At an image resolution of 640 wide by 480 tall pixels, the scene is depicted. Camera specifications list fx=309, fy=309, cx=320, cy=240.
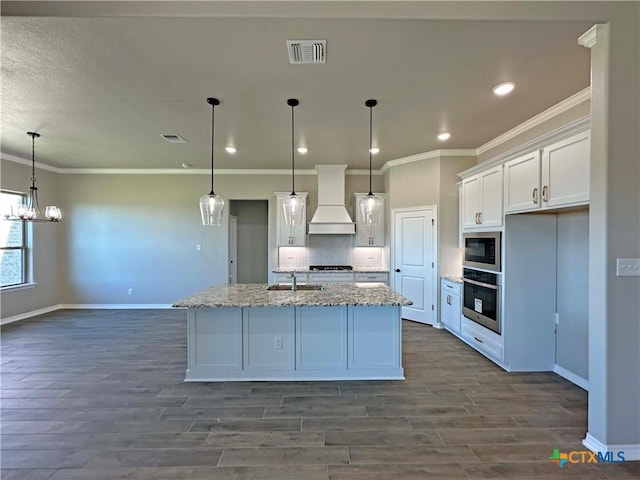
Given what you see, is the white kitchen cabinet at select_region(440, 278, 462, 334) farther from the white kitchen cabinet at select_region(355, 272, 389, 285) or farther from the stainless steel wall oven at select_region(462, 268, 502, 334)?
the white kitchen cabinet at select_region(355, 272, 389, 285)

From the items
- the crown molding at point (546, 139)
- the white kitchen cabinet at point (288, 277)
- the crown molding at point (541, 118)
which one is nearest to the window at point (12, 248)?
the white kitchen cabinet at point (288, 277)

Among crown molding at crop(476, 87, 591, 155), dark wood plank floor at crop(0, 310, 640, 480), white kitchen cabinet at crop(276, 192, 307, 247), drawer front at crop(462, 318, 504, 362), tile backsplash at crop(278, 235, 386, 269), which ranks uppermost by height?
crown molding at crop(476, 87, 591, 155)

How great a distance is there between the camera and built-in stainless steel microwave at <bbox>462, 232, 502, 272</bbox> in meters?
3.55

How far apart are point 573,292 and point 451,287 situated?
163 centimetres

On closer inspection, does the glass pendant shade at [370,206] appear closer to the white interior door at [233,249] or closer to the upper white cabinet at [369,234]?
the upper white cabinet at [369,234]

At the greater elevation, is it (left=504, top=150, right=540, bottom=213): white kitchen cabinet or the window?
(left=504, top=150, right=540, bottom=213): white kitchen cabinet

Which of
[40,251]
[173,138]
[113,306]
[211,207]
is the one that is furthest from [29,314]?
[211,207]

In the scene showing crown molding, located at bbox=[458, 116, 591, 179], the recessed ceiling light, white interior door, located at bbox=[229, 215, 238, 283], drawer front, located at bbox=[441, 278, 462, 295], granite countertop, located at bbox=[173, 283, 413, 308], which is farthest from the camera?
white interior door, located at bbox=[229, 215, 238, 283]

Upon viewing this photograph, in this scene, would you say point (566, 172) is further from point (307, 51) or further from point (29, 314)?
point (29, 314)

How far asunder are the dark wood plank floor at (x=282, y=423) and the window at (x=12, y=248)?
8.05 ft

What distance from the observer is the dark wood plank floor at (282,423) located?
6.54 ft

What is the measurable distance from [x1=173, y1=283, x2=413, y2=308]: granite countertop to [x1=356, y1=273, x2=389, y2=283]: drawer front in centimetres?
211

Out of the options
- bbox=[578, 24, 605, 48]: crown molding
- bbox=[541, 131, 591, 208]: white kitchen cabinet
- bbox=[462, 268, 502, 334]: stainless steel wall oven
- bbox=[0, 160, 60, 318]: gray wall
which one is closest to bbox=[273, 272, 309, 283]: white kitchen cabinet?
bbox=[462, 268, 502, 334]: stainless steel wall oven

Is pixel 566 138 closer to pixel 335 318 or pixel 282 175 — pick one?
pixel 335 318
